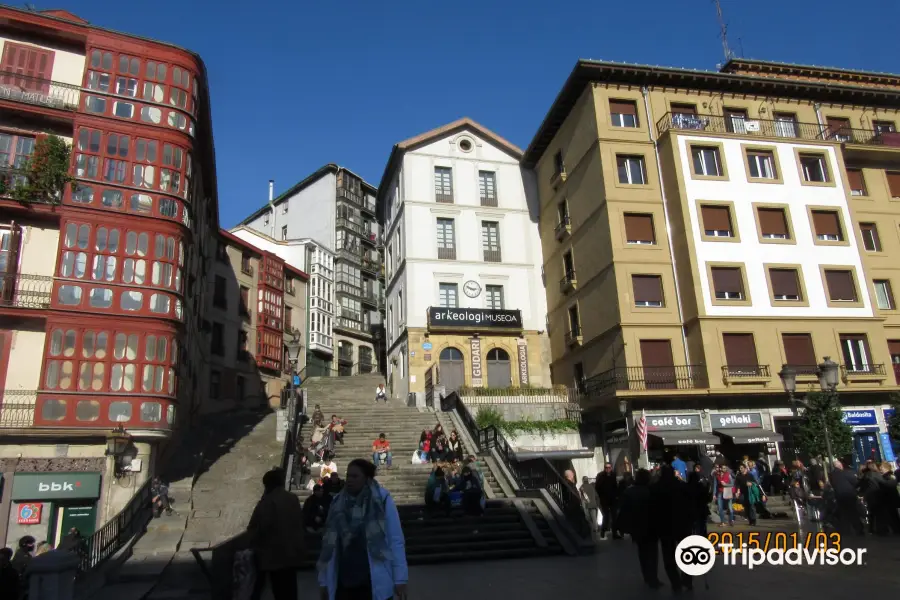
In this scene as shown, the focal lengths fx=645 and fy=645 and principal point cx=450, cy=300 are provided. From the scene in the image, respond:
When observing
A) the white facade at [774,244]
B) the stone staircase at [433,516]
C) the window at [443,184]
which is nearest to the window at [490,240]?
the window at [443,184]

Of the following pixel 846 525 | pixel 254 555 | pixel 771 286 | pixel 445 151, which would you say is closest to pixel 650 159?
pixel 771 286

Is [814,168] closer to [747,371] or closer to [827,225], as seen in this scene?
[827,225]

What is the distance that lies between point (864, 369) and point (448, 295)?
61.6ft

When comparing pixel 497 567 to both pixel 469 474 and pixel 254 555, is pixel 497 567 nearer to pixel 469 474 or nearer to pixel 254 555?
pixel 469 474

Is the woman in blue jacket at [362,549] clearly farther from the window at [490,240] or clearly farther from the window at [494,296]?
the window at [490,240]

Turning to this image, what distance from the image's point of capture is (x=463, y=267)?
3431 cm

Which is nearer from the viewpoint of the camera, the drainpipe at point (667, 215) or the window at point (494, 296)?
the drainpipe at point (667, 215)

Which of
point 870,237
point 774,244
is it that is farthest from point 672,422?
point 870,237

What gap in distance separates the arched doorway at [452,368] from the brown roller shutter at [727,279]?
1261 centimetres

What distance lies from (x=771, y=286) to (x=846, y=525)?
15785 millimetres

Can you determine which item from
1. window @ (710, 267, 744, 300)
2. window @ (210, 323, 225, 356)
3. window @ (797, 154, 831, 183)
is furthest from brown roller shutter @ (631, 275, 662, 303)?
window @ (210, 323, 225, 356)

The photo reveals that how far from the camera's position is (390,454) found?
20.2 metres

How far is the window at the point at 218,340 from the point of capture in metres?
33.4

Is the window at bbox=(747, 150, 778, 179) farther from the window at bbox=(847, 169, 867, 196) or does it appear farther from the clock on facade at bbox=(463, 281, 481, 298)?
the clock on facade at bbox=(463, 281, 481, 298)
